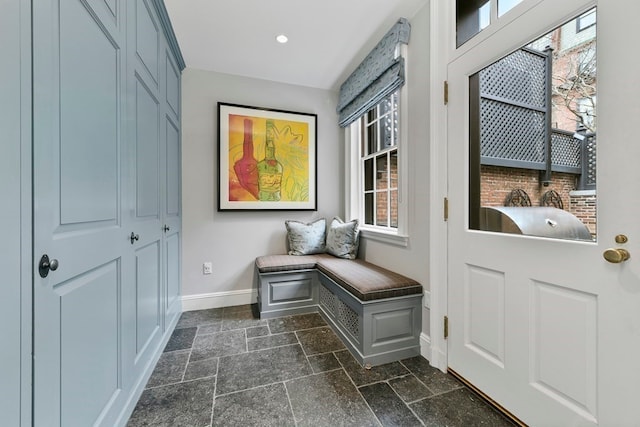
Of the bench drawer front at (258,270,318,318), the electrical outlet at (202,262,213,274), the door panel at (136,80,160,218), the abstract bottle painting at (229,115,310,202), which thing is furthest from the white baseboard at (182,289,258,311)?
the door panel at (136,80,160,218)

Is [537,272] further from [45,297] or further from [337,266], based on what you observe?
[45,297]

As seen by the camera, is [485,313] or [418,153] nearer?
[485,313]

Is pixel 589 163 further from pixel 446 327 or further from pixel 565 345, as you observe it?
pixel 446 327

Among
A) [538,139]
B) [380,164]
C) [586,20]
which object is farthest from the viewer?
[380,164]

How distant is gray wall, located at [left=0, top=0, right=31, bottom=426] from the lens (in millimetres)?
613

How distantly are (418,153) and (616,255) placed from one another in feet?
3.85

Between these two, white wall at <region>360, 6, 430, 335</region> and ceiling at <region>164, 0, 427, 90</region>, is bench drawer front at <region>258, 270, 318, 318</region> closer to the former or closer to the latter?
white wall at <region>360, 6, 430, 335</region>

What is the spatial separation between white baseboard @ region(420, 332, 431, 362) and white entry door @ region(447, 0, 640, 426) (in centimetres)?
19

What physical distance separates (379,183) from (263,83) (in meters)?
1.74

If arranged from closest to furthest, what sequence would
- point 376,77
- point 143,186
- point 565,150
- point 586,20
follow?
point 586,20
point 565,150
point 143,186
point 376,77

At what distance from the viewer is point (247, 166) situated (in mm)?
2811

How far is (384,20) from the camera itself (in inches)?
78.0

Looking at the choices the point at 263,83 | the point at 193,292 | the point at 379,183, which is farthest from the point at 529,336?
the point at 263,83

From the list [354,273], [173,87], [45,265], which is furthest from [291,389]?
[173,87]
